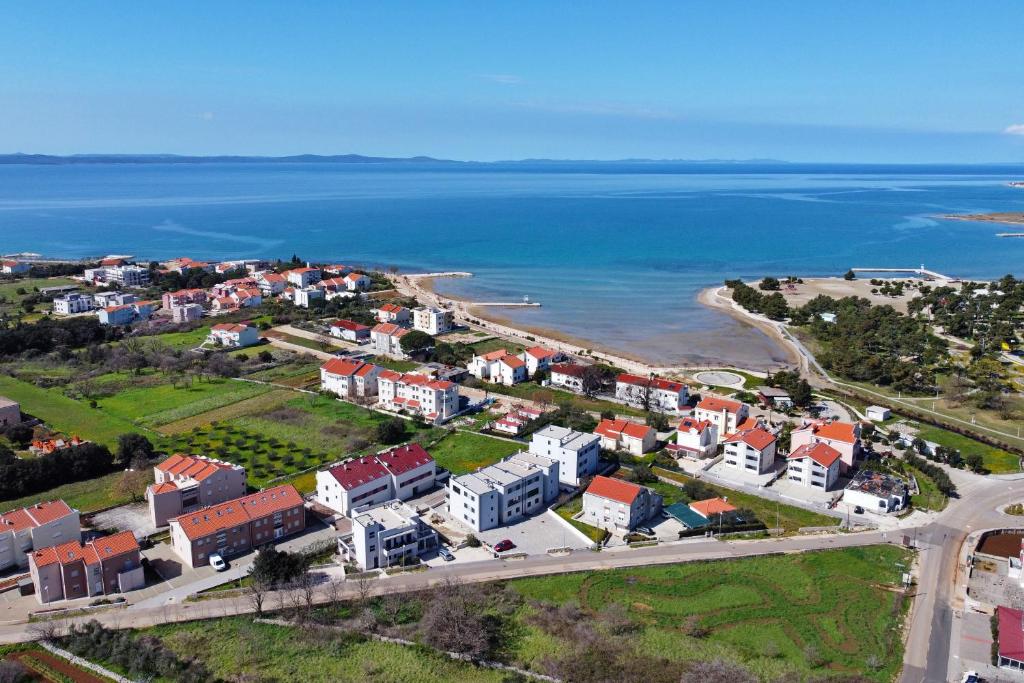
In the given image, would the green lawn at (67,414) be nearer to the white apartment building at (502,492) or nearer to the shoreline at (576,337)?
the white apartment building at (502,492)

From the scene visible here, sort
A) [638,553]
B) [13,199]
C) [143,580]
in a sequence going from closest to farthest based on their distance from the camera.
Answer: [143,580] → [638,553] → [13,199]

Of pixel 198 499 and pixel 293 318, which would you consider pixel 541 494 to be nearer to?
pixel 198 499

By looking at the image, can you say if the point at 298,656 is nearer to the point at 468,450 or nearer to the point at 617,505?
the point at 617,505

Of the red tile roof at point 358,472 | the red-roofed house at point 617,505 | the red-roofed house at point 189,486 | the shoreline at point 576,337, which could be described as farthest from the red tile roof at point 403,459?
the shoreline at point 576,337

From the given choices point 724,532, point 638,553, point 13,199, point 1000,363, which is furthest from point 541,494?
point 13,199

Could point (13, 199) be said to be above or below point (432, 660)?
above

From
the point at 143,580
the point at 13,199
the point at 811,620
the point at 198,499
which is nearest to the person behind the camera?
the point at 811,620

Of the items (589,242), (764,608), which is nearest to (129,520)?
(764,608)
